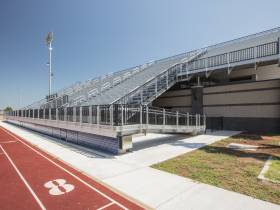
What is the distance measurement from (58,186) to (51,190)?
32 centimetres

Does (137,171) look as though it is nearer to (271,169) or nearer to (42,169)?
(42,169)

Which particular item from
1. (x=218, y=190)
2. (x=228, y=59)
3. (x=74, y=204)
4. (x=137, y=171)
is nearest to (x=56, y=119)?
(x=137, y=171)

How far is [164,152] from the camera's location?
10320mm

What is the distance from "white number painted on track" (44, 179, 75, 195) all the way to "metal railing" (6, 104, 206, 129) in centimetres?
379

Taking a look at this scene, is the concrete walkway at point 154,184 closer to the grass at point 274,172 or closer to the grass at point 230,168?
the grass at point 230,168

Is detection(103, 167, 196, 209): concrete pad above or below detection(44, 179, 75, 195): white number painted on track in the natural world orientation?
above

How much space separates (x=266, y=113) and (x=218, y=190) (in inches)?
548

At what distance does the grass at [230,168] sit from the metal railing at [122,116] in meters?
2.80

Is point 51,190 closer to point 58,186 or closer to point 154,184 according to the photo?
point 58,186

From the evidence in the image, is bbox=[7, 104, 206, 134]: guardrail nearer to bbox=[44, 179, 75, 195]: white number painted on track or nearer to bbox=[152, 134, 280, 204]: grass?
bbox=[152, 134, 280, 204]: grass

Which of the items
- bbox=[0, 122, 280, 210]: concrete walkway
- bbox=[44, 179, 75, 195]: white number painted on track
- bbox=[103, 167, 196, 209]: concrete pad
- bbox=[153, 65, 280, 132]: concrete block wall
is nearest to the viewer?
bbox=[0, 122, 280, 210]: concrete walkway

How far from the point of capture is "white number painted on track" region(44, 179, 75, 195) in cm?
582

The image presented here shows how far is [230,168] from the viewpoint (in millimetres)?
7484

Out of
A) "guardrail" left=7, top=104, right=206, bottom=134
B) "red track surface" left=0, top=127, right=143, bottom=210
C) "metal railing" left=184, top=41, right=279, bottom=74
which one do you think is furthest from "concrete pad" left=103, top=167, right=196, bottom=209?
"metal railing" left=184, top=41, right=279, bottom=74
